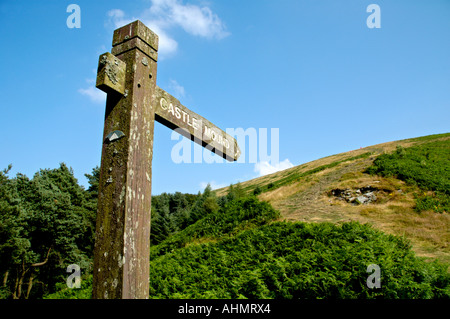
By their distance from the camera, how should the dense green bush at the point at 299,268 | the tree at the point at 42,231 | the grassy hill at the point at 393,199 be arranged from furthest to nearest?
the tree at the point at 42,231
the grassy hill at the point at 393,199
the dense green bush at the point at 299,268

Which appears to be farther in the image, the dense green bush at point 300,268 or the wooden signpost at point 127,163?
the dense green bush at point 300,268

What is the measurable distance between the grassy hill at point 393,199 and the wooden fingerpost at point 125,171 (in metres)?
11.4

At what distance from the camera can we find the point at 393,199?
16.8m

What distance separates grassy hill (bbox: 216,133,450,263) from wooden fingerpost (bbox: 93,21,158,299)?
1141 cm

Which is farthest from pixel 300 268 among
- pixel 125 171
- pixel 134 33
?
pixel 134 33

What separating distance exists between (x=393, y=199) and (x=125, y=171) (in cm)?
1859

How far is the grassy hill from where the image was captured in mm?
12742

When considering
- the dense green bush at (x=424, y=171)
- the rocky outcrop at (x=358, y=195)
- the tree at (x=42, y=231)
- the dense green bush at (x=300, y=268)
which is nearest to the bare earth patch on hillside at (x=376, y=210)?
the rocky outcrop at (x=358, y=195)

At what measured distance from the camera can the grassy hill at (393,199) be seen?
12.7 metres

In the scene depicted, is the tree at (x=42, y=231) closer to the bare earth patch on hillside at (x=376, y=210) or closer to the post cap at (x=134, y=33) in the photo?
the bare earth patch on hillside at (x=376, y=210)

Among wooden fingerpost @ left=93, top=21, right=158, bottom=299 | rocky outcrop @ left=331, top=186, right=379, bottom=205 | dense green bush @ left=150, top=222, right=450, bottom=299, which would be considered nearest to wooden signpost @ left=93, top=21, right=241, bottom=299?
wooden fingerpost @ left=93, top=21, right=158, bottom=299

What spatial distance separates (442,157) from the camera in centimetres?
2330

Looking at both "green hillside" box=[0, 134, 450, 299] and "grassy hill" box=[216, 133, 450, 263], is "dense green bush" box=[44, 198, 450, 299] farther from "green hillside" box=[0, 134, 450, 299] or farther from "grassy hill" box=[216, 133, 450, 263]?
"grassy hill" box=[216, 133, 450, 263]
